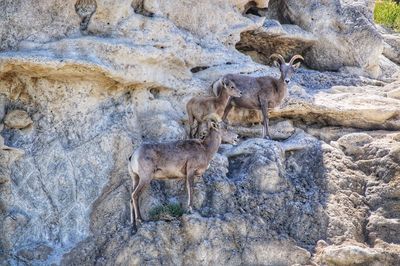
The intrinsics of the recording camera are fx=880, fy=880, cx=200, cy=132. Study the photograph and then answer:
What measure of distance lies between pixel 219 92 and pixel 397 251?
11.8 feet

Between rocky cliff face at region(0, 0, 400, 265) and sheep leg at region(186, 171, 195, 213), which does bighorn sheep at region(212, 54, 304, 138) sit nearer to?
rocky cliff face at region(0, 0, 400, 265)

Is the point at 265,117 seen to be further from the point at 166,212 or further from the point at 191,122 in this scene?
the point at 166,212

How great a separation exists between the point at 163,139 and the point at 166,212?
1.36 m

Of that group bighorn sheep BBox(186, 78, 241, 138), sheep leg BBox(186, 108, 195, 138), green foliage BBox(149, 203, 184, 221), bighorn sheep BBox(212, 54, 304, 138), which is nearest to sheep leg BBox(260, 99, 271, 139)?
bighorn sheep BBox(212, 54, 304, 138)


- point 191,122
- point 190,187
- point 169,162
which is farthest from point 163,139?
point 190,187

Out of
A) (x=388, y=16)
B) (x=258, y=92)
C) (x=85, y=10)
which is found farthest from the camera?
(x=388, y=16)

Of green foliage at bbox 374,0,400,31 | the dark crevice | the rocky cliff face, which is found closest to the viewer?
the rocky cliff face

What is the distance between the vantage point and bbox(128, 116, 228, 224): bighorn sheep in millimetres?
11312

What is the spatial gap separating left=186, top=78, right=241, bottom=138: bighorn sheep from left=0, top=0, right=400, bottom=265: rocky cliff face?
0.19 meters

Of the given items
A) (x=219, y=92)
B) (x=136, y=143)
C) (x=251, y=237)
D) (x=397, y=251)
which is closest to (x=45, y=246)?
(x=136, y=143)

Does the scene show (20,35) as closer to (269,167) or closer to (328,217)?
(269,167)

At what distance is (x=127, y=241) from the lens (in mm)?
11125

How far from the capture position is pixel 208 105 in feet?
42.2

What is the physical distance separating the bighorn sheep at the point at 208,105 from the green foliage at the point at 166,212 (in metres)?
1.66
